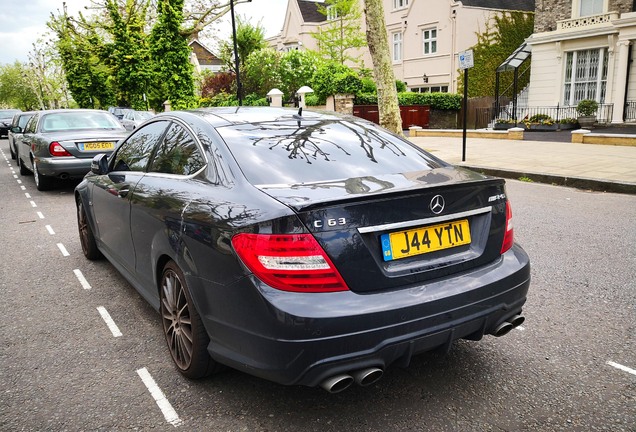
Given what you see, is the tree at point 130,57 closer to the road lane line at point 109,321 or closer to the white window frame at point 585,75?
the white window frame at point 585,75

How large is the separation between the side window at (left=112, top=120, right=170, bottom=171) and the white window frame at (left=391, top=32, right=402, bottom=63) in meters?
34.8

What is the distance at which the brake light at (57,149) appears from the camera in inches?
380

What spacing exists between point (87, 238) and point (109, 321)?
181cm

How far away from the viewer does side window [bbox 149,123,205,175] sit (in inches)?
125

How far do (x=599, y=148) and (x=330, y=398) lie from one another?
14793 mm

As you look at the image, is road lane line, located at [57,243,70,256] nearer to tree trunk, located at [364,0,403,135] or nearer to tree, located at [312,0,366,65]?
tree trunk, located at [364,0,403,135]

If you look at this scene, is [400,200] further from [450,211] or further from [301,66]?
[301,66]

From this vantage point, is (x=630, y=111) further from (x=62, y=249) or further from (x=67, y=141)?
(x=62, y=249)

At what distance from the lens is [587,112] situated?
22453 mm

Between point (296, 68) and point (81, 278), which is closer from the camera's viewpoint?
point (81, 278)

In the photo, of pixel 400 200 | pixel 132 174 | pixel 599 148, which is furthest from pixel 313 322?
pixel 599 148

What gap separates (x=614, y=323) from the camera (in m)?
3.64

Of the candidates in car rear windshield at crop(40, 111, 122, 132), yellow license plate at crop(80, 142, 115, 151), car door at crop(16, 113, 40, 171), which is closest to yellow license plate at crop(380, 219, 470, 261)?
yellow license plate at crop(80, 142, 115, 151)

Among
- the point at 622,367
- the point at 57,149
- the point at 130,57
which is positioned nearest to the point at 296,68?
the point at 130,57
